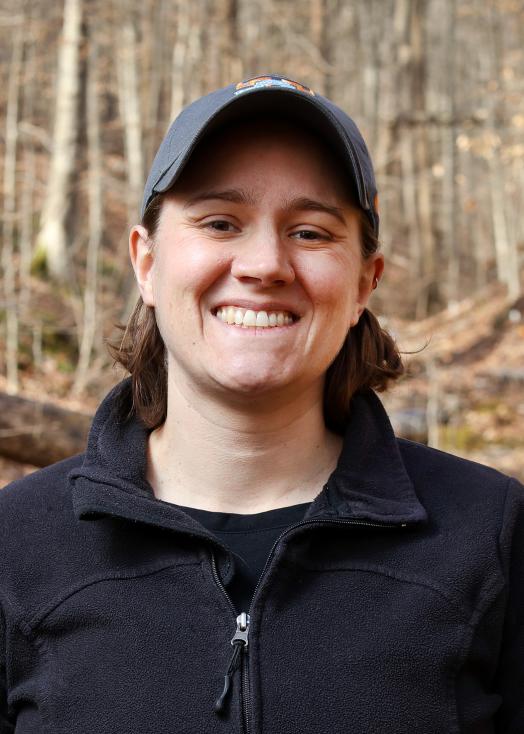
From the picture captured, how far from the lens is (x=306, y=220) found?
2082 mm

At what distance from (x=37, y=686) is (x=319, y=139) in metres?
1.40

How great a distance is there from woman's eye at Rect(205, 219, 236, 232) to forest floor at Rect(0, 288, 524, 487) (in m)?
3.68

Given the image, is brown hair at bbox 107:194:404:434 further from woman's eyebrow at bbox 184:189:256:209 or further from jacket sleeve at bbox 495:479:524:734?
jacket sleeve at bbox 495:479:524:734

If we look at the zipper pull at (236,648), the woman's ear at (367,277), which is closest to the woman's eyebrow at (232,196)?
the woman's ear at (367,277)

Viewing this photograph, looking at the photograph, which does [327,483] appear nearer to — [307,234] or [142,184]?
[307,234]

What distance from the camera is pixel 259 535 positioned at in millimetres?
2148

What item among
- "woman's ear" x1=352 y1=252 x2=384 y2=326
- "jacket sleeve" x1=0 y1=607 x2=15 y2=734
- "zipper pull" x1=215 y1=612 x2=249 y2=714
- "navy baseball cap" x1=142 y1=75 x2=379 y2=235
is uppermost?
"navy baseball cap" x1=142 y1=75 x2=379 y2=235

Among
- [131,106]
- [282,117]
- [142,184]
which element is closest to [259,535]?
[282,117]

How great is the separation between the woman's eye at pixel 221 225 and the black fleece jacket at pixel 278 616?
0.64 meters

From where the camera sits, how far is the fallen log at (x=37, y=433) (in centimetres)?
575

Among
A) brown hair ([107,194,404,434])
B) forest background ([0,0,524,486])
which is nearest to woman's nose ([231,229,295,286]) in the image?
brown hair ([107,194,404,434])

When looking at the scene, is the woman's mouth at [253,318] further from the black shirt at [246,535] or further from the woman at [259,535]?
the black shirt at [246,535]

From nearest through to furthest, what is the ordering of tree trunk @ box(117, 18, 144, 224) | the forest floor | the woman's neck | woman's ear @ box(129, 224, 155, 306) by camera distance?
1. the woman's neck
2. woman's ear @ box(129, 224, 155, 306)
3. the forest floor
4. tree trunk @ box(117, 18, 144, 224)

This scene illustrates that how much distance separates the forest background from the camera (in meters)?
9.85
